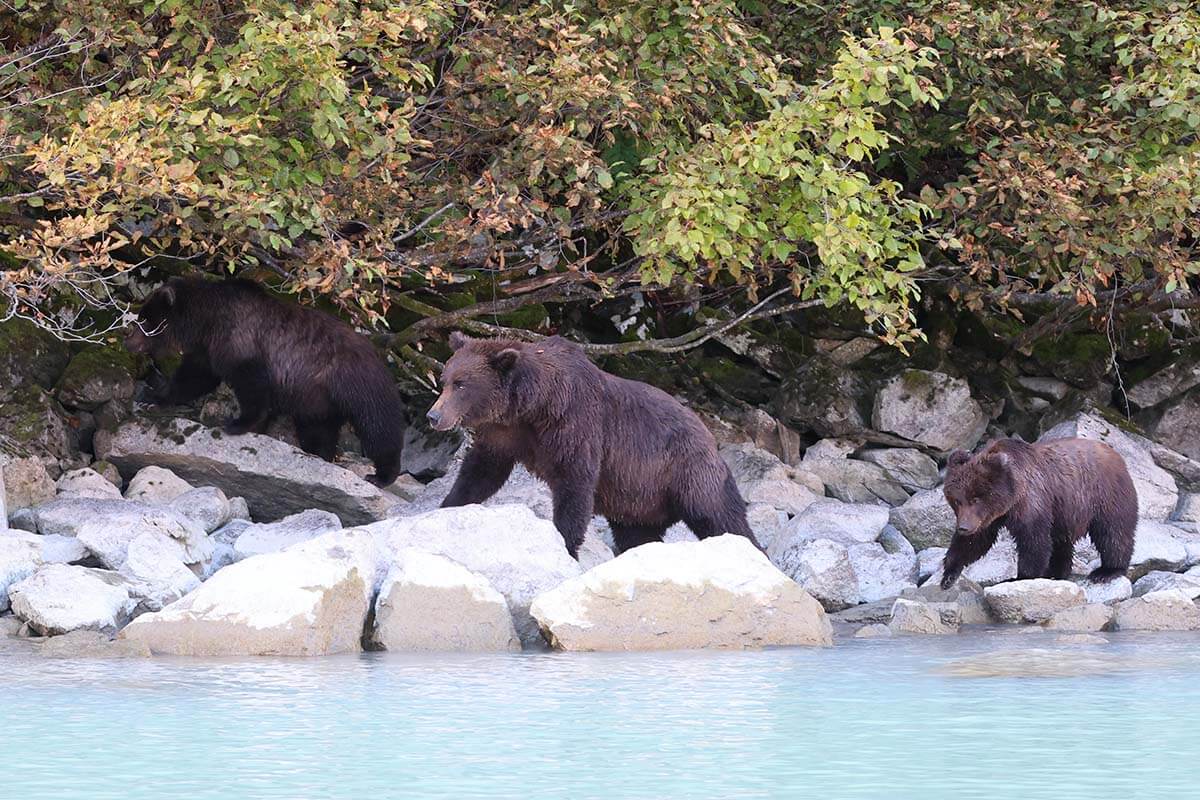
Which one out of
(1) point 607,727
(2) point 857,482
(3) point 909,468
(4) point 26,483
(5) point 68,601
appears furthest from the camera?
(3) point 909,468

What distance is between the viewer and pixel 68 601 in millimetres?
8648

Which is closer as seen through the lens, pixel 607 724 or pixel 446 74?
pixel 607 724

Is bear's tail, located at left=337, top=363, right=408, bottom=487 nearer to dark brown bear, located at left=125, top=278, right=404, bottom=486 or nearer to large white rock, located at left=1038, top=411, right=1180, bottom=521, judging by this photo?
dark brown bear, located at left=125, top=278, right=404, bottom=486

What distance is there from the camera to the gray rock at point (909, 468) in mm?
13906

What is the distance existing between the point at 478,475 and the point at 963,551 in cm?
302

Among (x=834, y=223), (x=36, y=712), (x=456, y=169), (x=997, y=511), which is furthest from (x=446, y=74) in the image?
(x=36, y=712)

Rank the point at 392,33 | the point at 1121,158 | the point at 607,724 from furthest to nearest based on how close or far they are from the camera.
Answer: the point at 1121,158, the point at 392,33, the point at 607,724

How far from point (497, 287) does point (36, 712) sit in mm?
7401

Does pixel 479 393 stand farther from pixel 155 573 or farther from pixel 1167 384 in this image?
pixel 1167 384

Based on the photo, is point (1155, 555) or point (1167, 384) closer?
point (1155, 555)

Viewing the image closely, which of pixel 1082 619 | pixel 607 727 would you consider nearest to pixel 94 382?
pixel 1082 619

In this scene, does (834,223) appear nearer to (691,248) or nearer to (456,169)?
(691,248)

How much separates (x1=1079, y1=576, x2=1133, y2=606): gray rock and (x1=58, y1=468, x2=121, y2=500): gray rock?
6367mm

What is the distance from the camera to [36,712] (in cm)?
646
